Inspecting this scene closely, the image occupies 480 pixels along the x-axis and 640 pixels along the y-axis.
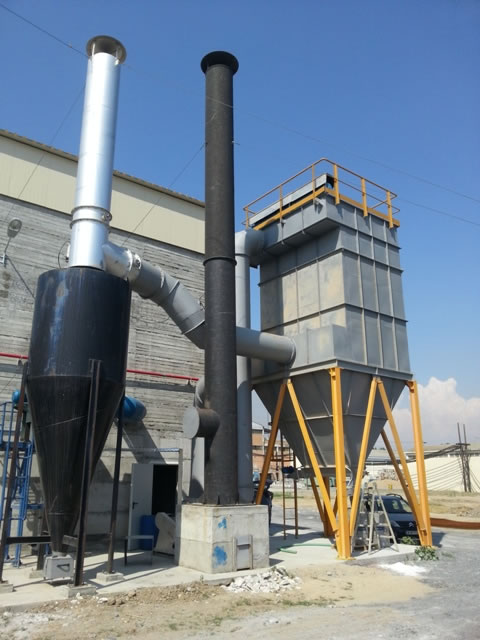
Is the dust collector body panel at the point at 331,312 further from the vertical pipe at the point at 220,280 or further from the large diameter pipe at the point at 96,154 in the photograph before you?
the large diameter pipe at the point at 96,154

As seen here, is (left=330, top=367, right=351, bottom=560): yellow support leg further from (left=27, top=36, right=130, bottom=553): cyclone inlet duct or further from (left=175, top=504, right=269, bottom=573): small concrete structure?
(left=27, top=36, right=130, bottom=553): cyclone inlet duct

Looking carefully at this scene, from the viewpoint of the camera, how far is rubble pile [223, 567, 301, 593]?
9.85 meters

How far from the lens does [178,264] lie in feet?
65.1

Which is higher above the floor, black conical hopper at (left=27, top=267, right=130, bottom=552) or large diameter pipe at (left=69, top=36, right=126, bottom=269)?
large diameter pipe at (left=69, top=36, right=126, bottom=269)

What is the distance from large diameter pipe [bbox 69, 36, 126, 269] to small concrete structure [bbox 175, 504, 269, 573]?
233 inches

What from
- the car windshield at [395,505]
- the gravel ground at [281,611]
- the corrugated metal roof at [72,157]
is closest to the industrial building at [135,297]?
the corrugated metal roof at [72,157]

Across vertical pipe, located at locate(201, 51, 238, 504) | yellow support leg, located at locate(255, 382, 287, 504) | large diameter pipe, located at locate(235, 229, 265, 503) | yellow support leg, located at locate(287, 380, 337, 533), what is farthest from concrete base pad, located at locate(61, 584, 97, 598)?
yellow support leg, located at locate(287, 380, 337, 533)

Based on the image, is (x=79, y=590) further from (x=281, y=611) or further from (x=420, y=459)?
(x=420, y=459)

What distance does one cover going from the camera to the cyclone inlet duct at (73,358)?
10.1m

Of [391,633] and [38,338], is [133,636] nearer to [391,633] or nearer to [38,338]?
[391,633]

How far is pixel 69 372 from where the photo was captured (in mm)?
10109

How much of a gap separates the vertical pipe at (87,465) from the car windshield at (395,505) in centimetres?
1312

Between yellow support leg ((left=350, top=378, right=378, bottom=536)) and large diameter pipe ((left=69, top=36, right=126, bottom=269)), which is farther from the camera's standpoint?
yellow support leg ((left=350, top=378, right=378, bottom=536))

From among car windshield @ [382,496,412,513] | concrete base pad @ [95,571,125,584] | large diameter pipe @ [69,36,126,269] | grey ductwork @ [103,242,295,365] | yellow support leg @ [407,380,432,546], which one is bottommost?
concrete base pad @ [95,571,125,584]
